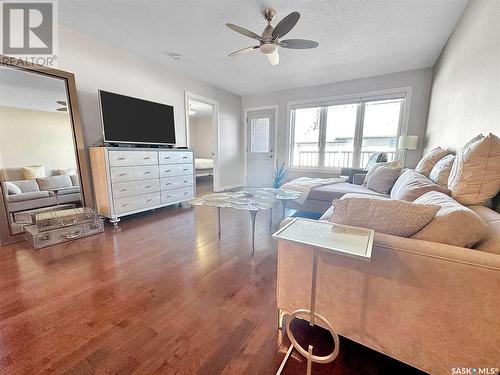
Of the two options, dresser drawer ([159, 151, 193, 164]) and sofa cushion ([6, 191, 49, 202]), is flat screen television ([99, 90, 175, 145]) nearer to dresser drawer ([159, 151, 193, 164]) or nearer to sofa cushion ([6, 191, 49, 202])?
dresser drawer ([159, 151, 193, 164])

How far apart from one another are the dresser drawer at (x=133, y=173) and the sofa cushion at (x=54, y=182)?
1.75 feet

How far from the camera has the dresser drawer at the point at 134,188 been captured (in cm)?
278

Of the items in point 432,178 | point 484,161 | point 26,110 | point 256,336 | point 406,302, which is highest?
point 26,110

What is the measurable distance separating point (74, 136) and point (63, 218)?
1051 mm

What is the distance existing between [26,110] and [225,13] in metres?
2.42

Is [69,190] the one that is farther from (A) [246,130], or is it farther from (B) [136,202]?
(A) [246,130]

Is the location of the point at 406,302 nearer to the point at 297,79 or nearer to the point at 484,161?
the point at 484,161

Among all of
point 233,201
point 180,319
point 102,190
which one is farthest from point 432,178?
point 102,190

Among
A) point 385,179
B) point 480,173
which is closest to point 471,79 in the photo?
point 385,179

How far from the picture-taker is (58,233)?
2225 millimetres

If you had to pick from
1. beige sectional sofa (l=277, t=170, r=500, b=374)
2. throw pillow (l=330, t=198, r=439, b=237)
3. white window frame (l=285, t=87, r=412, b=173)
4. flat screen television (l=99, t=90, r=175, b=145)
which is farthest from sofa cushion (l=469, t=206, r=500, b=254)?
white window frame (l=285, t=87, r=412, b=173)

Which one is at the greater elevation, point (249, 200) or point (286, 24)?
point (286, 24)

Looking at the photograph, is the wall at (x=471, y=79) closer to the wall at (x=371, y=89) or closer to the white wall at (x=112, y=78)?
the wall at (x=371, y=89)

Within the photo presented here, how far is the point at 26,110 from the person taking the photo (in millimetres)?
2342
